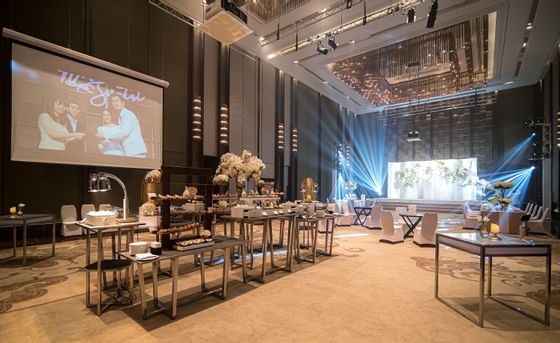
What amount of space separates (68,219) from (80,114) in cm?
230

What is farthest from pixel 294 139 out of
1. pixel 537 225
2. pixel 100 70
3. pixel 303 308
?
pixel 303 308

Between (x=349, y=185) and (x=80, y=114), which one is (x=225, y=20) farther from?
(x=349, y=185)

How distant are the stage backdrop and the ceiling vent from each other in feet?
42.8

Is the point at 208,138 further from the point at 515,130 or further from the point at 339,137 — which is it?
the point at 515,130

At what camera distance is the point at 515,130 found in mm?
12508

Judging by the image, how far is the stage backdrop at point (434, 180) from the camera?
14.0 m

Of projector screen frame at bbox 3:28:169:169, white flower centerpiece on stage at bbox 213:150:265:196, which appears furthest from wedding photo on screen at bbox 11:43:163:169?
white flower centerpiece on stage at bbox 213:150:265:196

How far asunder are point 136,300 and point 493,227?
415 cm

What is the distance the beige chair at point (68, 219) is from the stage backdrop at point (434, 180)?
1515cm

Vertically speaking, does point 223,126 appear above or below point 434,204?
above

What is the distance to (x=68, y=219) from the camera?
5961 mm

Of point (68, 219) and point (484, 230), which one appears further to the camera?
point (68, 219)

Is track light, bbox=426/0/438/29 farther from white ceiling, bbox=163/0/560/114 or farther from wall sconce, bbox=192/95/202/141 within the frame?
wall sconce, bbox=192/95/202/141

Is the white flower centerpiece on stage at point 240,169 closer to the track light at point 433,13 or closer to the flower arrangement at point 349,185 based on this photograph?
the track light at point 433,13
